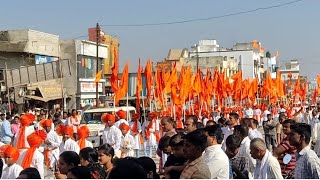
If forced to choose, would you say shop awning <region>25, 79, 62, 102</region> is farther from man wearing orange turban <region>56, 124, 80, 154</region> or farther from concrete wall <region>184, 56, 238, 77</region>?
concrete wall <region>184, 56, 238, 77</region>

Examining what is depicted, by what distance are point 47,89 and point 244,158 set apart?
23156 mm

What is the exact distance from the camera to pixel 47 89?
29.1 meters

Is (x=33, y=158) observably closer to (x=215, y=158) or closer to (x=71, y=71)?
(x=215, y=158)

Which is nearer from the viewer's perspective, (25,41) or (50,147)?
(50,147)

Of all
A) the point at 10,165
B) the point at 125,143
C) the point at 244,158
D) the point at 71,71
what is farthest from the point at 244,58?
the point at 10,165

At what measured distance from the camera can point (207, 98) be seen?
2759cm

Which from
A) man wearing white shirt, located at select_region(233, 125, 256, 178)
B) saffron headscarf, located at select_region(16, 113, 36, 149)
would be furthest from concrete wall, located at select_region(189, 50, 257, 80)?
man wearing white shirt, located at select_region(233, 125, 256, 178)

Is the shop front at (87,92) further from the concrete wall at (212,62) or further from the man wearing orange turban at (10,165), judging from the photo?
the concrete wall at (212,62)

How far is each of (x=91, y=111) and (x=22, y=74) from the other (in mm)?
9543

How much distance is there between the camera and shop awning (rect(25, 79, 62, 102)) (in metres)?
28.5

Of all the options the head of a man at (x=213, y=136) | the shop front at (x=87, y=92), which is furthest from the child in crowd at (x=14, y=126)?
the shop front at (x=87, y=92)

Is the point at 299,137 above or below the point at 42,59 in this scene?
below

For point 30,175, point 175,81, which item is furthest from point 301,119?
point 30,175

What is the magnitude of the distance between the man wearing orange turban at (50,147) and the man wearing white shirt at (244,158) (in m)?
4.66
